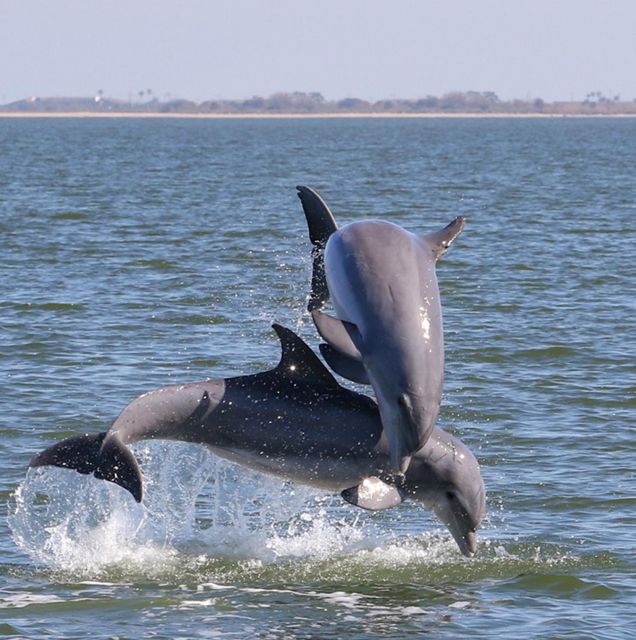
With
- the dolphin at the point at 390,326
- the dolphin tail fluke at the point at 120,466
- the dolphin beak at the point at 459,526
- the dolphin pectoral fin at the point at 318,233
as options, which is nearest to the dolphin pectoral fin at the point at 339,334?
the dolphin at the point at 390,326

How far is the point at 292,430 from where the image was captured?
51.4 ft

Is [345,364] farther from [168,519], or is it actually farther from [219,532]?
[168,519]

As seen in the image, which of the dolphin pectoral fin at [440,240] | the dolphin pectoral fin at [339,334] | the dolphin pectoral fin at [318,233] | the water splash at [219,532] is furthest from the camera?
the water splash at [219,532]

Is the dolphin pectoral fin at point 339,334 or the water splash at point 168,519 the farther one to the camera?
the water splash at point 168,519

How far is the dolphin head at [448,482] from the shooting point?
1588cm

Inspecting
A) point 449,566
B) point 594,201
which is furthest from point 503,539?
point 594,201

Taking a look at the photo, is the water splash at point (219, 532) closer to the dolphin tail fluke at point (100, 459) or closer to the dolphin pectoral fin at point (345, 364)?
the dolphin tail fluke at point (100, 459)

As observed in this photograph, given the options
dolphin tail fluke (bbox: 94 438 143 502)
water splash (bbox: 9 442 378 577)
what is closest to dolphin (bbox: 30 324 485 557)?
dolphin tail fluke (bbox: 94 438 143 502)

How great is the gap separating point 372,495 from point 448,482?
1403mm

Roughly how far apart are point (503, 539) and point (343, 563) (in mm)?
1970

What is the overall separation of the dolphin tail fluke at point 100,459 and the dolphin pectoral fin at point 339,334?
84.5 inches

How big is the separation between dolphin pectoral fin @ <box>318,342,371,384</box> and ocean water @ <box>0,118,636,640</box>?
2312 millimetres

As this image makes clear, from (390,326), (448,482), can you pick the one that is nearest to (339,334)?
(390,326)

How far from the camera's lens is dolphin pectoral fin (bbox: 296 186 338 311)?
53.3 feet
